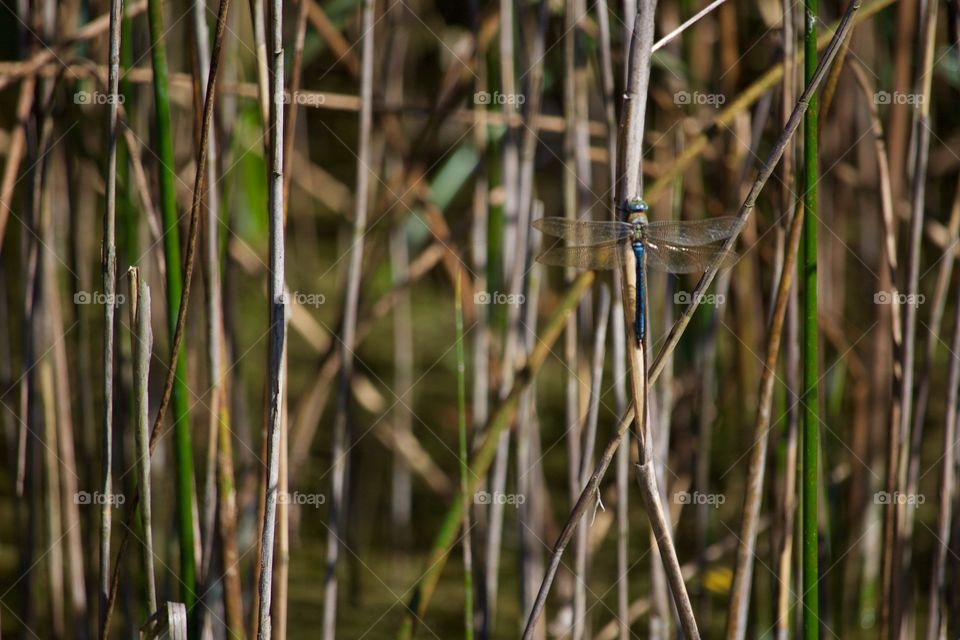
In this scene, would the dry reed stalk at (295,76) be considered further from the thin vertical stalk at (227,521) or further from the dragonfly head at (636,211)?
the dragonfly head at (636,211)

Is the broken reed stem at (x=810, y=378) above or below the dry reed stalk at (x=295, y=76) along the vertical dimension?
below

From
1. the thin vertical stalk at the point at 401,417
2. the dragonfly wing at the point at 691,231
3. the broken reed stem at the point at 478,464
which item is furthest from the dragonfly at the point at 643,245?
the thin vertical stalk at the point at 401,417

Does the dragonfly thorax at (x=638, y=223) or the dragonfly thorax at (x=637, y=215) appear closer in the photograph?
the dragonfly thorax at (x=637, y=215)

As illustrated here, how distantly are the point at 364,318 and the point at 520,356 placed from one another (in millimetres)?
318

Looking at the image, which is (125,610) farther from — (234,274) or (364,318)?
(364,318)

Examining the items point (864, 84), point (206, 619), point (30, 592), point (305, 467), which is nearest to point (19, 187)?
point (305, 467)

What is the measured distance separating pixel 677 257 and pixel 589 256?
0.11 m

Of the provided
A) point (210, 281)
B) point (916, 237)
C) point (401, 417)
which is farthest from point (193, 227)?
point (401, 417)

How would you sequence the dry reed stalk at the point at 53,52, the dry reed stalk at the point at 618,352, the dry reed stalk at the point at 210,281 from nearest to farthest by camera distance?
1. the dry reed stalk at the point at 210,281
2. the dry reed stalk at the point at 618,352
3. the dry reed stalk at the point at 53,52

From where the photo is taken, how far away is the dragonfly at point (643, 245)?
1022 millimetres

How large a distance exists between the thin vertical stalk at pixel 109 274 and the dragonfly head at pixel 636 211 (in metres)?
0.47

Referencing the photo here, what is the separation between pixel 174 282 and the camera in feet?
3.20

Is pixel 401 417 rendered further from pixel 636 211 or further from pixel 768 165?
pixel 768 165

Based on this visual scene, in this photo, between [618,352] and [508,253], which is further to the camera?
[508,253]
